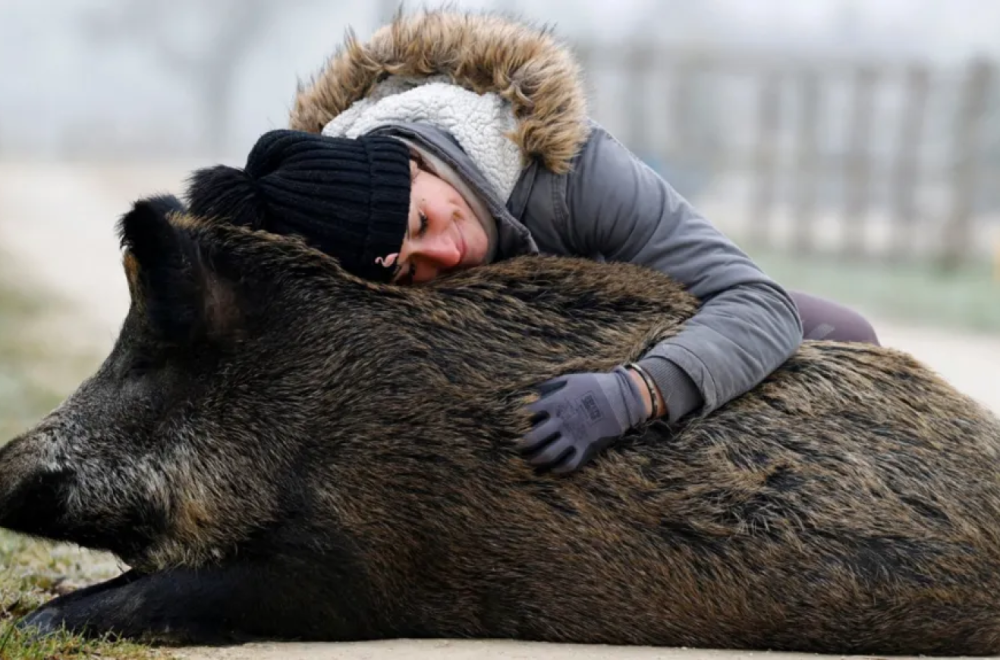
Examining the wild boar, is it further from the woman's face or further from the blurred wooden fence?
the blurred wooden fence

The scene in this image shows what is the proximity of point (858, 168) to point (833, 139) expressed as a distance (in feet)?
3.83

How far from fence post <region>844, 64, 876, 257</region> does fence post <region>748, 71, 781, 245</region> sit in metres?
1.22

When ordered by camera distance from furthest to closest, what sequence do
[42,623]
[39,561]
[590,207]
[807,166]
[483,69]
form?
[807,166]
[39,561]
[483,69]
[590,207]
[42,623]

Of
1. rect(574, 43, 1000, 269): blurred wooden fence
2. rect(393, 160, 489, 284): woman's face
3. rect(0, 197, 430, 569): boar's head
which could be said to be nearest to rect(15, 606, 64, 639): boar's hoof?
rect(0, 197, 430, 569): boar's head

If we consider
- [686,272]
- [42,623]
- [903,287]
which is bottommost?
[903,287]

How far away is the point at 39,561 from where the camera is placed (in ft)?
16.9

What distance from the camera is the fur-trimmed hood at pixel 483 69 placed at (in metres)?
4.16

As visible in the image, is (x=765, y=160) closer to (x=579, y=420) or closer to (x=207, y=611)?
(x=579, y=420)

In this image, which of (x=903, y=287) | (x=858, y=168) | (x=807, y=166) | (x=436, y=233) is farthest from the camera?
(x=807, y=166)

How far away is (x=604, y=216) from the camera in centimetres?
420

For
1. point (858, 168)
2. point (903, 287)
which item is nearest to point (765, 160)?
point (858, 168)

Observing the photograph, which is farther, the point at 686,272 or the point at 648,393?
the point at 686,272

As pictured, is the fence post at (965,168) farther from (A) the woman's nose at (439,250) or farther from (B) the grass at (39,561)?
(A) the woman's nose at (439,250)

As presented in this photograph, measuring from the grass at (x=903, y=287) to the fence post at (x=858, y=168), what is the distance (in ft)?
1.57
